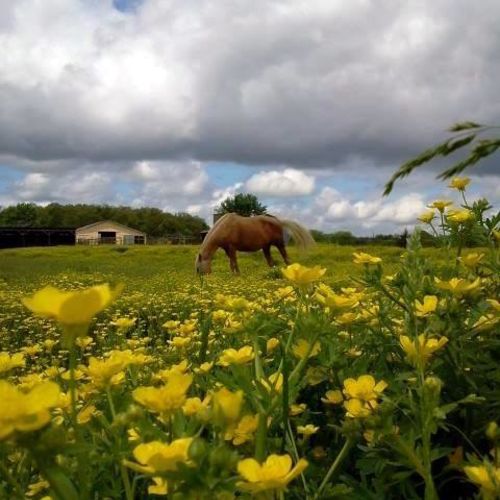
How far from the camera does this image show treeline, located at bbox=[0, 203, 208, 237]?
213 feet

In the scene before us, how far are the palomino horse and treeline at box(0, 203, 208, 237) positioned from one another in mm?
46244

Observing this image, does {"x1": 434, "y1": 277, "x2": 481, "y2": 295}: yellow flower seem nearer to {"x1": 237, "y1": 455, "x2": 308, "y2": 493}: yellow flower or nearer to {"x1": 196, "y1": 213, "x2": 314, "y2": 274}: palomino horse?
{"x1": 237, "y1": 455, "x2": 308, "y2": 493}: yellow flower

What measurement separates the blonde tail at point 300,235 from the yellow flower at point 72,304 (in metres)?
15.5

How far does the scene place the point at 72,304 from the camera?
0.66m

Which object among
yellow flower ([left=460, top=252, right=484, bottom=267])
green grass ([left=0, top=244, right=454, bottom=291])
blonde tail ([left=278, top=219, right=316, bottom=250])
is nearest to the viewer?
yellow flower ([left=460, top=252, right=484, bottom=267])

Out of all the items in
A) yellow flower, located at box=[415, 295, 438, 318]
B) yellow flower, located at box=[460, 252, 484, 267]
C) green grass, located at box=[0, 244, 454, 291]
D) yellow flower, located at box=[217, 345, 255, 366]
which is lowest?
green grass, located at box=[0, 244, 454, 291]

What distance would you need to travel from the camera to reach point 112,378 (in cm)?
112

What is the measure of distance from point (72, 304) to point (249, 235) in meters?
15.4

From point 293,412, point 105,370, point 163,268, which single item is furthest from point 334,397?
point 163,268

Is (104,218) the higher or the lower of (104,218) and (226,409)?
the higher

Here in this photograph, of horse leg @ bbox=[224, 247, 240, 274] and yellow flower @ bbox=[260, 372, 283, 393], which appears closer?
yellow flower @ bbox=[260, 372, 283, 393]

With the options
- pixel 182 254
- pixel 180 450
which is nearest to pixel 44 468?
pixel 180 450

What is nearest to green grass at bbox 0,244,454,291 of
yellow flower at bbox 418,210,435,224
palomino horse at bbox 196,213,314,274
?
palomino horse at bbox 196,213,314,274

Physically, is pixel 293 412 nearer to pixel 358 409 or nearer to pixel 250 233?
pixel 358 409
